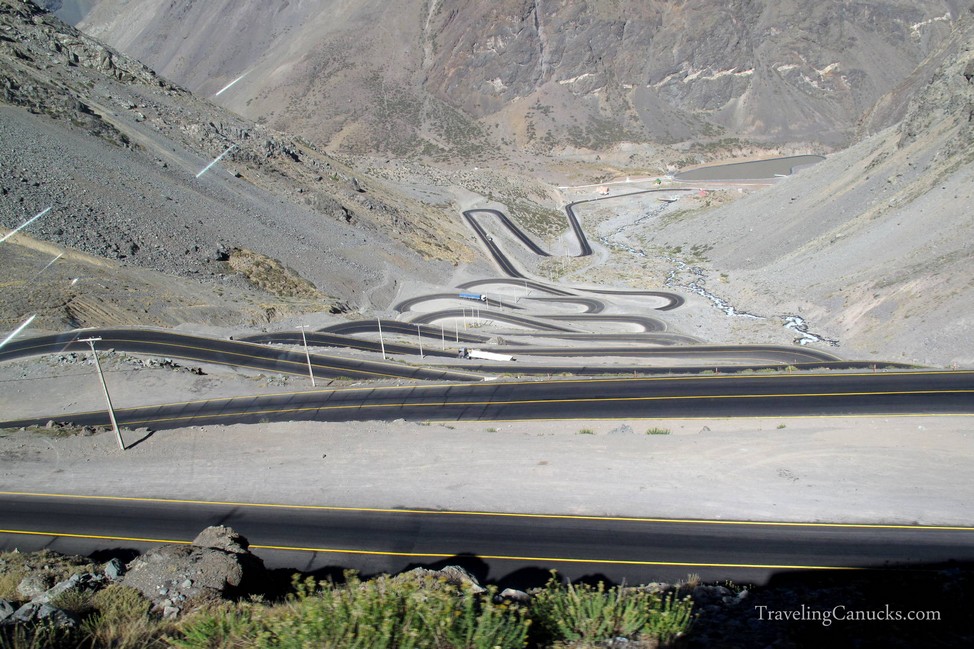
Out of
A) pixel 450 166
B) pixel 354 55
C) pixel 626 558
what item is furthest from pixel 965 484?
pixel 354 55

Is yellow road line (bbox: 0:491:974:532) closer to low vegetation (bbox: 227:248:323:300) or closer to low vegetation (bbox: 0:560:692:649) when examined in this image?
low vegetation (bbox: 0:560:692:649)

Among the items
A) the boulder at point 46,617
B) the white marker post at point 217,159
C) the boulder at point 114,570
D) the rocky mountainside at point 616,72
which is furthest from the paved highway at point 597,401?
the rocky mountainside at point 616,72

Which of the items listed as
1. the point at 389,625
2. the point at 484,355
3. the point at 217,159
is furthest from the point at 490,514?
the point at 217,159

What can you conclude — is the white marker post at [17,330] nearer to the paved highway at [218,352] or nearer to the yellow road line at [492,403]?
the paved highway at [218,352]

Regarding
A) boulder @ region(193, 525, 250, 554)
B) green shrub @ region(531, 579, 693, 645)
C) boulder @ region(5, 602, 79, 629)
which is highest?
green shrub @ region(531, 579, 693, 645)

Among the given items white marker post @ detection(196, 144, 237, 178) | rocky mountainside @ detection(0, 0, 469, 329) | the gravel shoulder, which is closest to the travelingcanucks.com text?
the gravel shoulder

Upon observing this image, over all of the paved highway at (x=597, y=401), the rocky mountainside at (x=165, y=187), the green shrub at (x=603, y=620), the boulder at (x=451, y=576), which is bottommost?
the boulder at (x=451, y=576)

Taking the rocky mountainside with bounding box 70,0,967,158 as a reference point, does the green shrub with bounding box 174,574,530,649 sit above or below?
below
